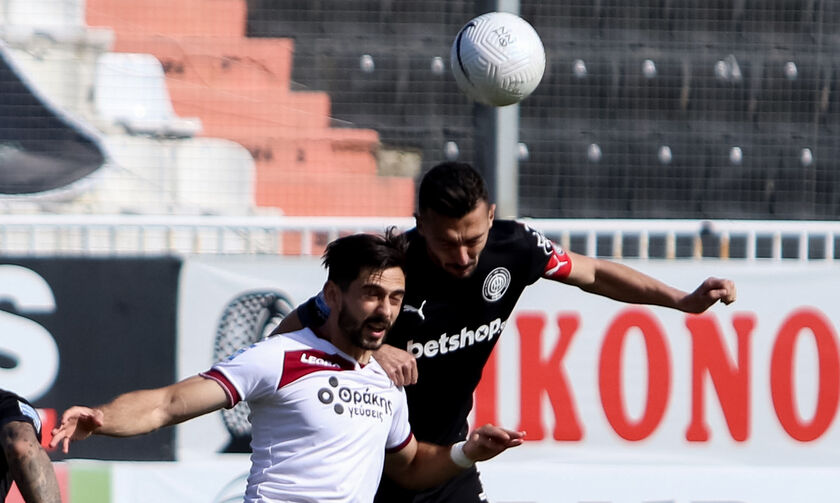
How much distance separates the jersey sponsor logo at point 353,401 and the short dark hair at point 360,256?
1.00 feet

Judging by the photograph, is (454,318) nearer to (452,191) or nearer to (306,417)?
(452,191)

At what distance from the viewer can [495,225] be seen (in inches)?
184

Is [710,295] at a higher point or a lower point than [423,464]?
higher

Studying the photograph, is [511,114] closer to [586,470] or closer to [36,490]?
[586,470]

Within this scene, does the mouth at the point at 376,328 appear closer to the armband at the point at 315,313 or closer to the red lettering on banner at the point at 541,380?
the armband at the point at 315,313

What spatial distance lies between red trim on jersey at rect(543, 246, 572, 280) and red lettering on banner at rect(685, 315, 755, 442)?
232cm

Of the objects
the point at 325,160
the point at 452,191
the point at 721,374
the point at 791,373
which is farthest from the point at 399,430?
the point at 325,160

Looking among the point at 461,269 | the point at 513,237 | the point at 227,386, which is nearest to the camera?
the point at 227,386

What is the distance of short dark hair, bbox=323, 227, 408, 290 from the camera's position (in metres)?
3.69

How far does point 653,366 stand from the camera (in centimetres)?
684

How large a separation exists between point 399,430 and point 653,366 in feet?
10.4

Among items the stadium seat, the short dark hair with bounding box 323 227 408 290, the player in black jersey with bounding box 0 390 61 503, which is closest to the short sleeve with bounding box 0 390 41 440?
the player in black jersey with bounding box 0 390 61 503

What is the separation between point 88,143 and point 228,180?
1.13 metres

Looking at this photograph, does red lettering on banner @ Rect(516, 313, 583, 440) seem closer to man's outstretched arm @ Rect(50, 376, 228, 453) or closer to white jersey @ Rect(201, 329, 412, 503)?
white jersey @ Rect(201, 329, 412, 503)
